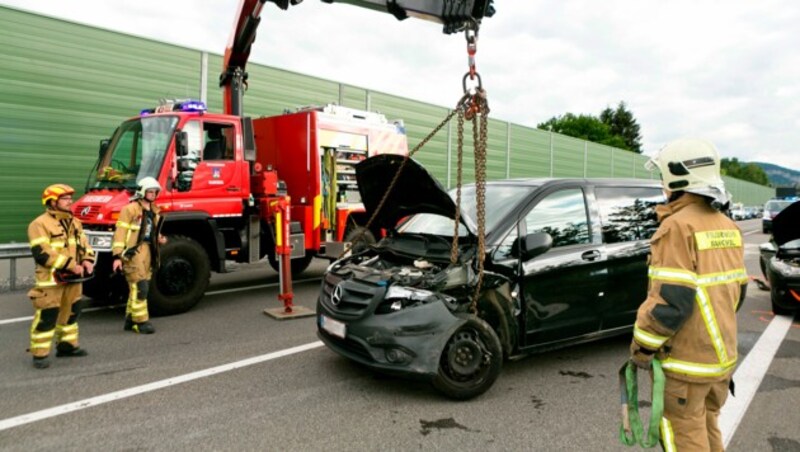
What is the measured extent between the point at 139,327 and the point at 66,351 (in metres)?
0.94

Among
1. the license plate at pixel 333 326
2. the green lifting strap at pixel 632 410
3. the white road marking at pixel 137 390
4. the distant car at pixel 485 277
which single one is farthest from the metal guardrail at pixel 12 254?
the green lifting strap at pixel 632 410

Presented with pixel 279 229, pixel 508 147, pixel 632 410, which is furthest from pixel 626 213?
pixel 508 147

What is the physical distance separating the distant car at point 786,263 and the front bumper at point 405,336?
5.30 meters

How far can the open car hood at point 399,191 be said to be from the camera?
4551 mm

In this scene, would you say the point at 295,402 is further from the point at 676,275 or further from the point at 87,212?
the point at 87,212

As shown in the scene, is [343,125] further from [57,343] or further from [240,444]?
[240,444]

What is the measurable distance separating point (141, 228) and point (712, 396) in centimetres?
583

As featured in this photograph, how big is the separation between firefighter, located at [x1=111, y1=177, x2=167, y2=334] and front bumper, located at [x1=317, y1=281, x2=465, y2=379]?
3228mm

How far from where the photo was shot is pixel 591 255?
474 cm

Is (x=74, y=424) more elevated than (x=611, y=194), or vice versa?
(x=611, y=194)

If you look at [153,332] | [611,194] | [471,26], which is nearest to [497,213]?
[611,194]

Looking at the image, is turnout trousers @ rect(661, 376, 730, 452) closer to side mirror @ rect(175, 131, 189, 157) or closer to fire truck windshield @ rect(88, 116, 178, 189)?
side mirror @ rect(175, 131, 189, 157)

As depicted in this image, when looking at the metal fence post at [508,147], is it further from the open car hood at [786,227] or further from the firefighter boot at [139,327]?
the firefighter boot at [139,327]

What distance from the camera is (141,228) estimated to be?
6188 millimetres
